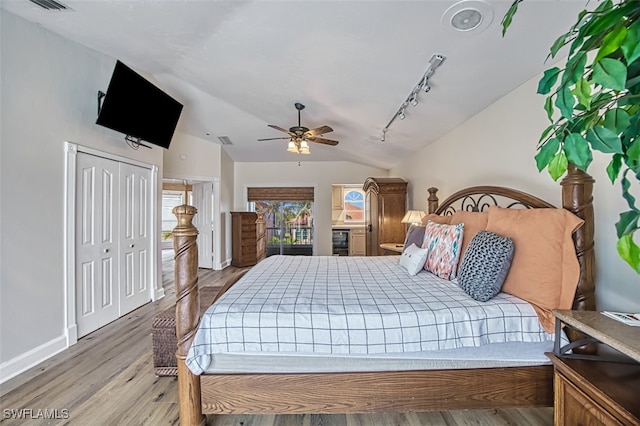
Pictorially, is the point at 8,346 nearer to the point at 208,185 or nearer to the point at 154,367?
the point at 154,367

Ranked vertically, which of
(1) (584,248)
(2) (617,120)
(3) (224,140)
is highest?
(3) (224,140)

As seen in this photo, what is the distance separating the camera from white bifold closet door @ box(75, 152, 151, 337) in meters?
2.88

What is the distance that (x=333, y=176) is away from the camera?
7211 mm

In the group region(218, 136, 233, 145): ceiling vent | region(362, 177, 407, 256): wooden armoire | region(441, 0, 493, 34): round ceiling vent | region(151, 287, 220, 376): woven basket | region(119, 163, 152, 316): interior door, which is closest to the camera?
region(441, 0, 493, 34): round ceiling vent

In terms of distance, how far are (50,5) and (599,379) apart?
433 cm

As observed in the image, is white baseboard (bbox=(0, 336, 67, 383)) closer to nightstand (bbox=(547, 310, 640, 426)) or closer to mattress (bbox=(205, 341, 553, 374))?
mattress (bbox=(205, 341, 553, 374))

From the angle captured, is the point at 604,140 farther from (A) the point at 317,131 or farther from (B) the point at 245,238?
(B) the point at 245,238

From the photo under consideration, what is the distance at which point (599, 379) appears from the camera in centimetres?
119

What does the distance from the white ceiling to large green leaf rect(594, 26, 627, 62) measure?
126cm

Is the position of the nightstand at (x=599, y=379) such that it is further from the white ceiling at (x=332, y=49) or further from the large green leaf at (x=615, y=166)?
the white ceiling at (x=332, y=49)

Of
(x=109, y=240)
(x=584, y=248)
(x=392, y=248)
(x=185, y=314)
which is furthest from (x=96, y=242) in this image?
(x=584, y=248)

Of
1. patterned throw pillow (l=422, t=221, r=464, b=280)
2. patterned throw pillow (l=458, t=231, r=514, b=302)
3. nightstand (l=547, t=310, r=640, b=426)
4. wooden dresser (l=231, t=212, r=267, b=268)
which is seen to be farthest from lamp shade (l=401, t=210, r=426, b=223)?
wooden dresser (l=231, t=212, r=267, b=268)

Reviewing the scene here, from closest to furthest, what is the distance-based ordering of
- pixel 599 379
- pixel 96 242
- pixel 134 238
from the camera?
pixel 599 379
pixel 96 242
pixel 134 238

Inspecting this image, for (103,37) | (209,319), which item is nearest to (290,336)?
(209,319)
